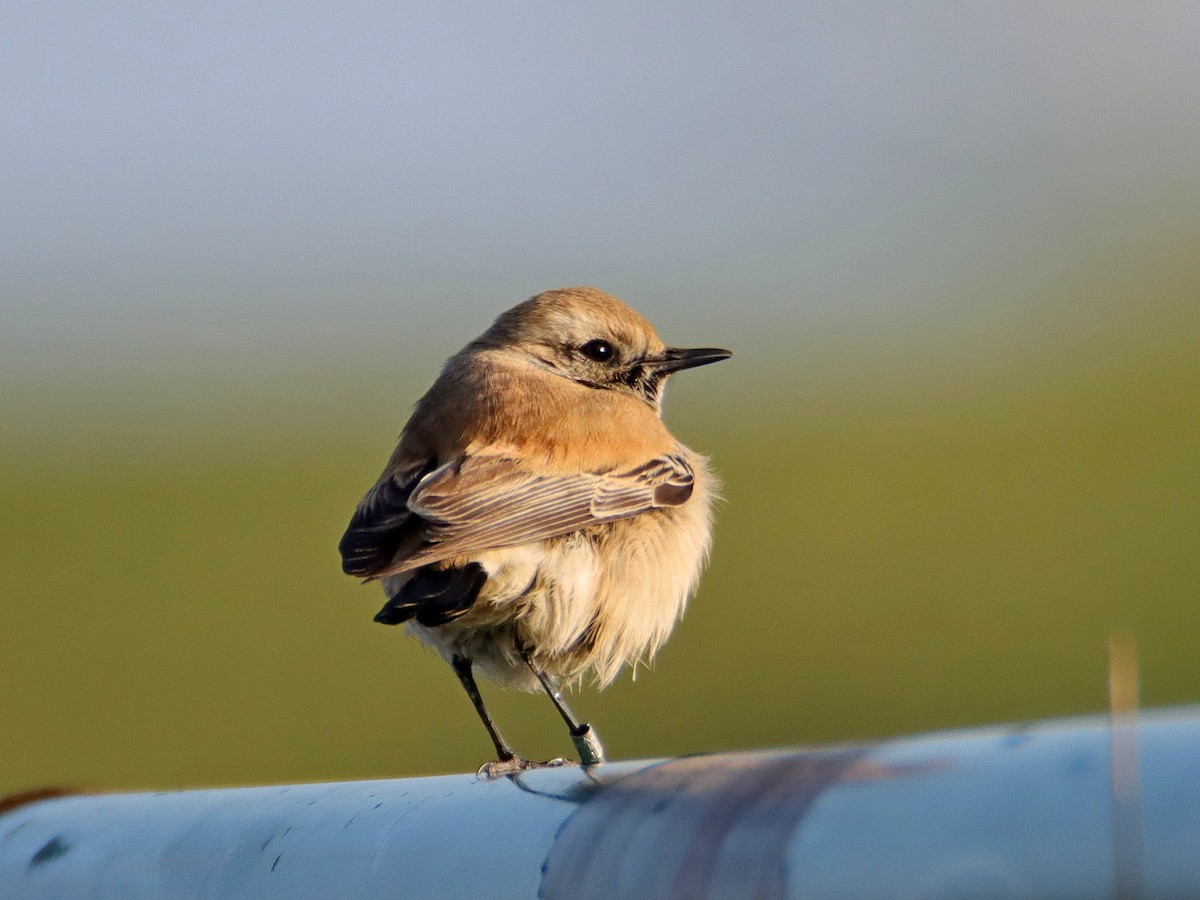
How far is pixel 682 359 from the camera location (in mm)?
6637

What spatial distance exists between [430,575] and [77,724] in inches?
373

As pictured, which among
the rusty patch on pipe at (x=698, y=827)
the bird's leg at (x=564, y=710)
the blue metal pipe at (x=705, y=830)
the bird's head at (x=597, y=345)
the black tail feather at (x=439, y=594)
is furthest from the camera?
the bird's head at (x=597, y=345)

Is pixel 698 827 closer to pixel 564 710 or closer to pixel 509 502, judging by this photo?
pixel 509 502

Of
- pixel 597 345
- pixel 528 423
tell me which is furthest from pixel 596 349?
pixel 528 423

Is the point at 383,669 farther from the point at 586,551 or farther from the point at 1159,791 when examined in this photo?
the point at 1159,791

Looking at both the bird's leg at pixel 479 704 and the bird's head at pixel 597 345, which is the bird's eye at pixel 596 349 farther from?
the bird's leg at pixel 479 704

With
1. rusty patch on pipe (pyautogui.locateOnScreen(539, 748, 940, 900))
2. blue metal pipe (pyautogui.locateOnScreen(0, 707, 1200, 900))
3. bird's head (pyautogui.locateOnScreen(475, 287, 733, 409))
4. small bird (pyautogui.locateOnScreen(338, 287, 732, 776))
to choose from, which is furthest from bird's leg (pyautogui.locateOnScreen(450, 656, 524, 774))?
rusty patch on pipe (pyautogui.locateOnScreen(539, 748, 940, 900))

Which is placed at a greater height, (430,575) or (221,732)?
(430,575)

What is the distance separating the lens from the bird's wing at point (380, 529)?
15.3 feet

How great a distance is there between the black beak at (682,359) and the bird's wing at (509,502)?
1043 mm

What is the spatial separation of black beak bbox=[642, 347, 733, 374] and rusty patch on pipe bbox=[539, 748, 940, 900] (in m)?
4.68

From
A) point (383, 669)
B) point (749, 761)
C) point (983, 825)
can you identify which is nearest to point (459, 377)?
point (749, 761)

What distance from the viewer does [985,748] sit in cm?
155

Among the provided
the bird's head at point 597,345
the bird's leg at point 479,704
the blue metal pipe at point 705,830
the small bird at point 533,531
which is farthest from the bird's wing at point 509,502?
the blue metal pipe at point 705,830
